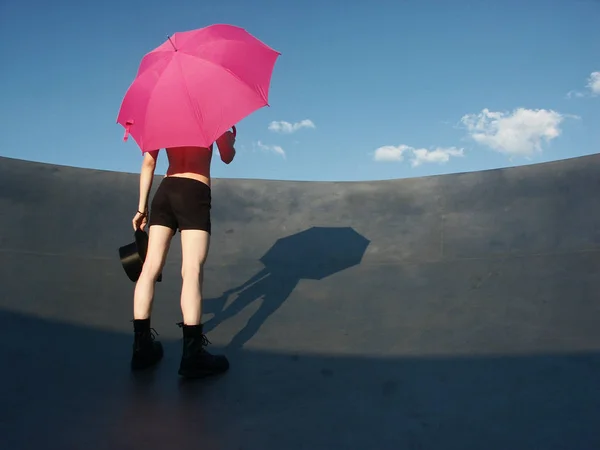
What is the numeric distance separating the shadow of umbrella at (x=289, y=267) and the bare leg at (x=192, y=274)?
1.73ft

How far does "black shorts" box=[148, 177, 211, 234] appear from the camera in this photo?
2.69 metres

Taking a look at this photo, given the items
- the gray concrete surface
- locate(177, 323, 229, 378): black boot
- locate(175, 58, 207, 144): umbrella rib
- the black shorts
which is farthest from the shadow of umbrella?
locate(175, 58, 207, 144): umbrella rib

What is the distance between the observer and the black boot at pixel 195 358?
2.55 meters

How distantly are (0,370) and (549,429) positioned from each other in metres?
2.51

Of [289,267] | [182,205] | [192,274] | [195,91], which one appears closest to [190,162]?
[182,205]

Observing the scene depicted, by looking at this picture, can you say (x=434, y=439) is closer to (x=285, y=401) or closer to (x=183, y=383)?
(x=285, y=401)

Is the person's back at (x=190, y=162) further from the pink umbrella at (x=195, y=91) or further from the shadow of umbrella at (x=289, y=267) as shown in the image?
the shadow of umbrella at (x=289, y=267)

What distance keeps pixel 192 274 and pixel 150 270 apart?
0.26m

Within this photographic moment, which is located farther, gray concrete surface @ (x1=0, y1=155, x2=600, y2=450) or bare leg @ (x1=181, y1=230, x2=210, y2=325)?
bare leg @ (x1=181, y1=230, x2=210, y2=325)

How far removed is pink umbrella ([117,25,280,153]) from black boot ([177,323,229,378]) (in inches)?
36.5

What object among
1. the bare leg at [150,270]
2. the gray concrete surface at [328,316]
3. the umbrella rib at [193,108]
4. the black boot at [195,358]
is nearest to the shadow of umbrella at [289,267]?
the gray concrete surface at [328,316]

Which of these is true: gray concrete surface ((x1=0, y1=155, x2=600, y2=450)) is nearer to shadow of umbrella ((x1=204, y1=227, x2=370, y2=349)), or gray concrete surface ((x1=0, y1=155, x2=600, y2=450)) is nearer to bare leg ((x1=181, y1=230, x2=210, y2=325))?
shadow of umbrella ((x1=204, y1=227, x2=370, y2=349))

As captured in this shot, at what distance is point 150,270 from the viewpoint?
2740mm

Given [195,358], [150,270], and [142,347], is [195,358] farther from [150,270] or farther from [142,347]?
[150,270]
